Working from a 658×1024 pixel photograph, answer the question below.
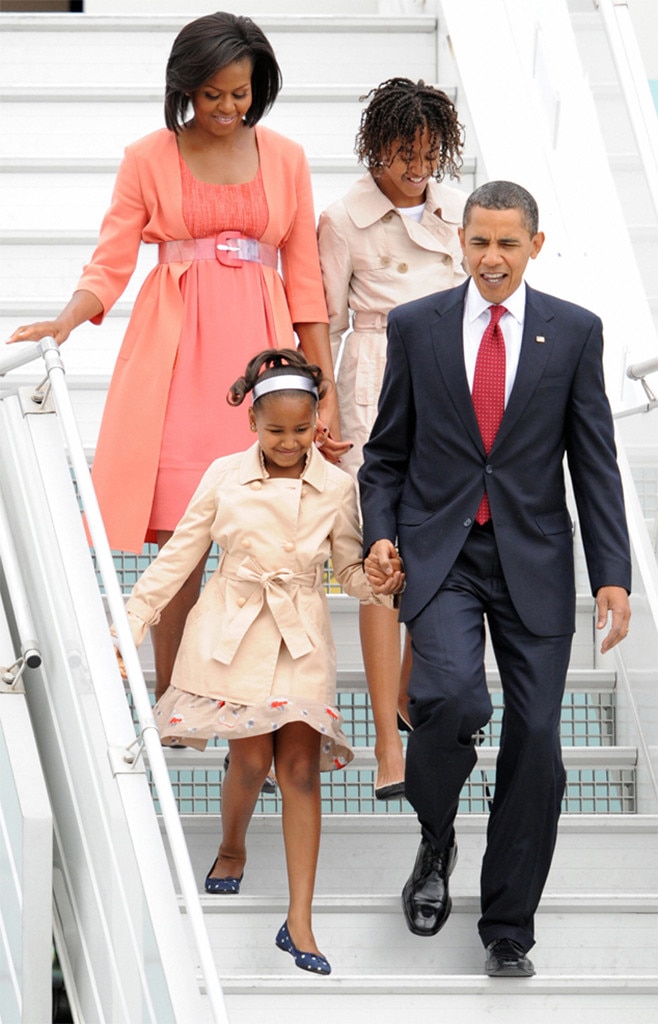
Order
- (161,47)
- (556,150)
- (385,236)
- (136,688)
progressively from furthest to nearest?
1. (161,47)
2. (556,150)
3. (385,236)
4. (136,688)

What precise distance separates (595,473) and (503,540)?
0.21 meters

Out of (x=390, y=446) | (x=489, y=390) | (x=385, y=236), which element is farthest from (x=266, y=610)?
(x=385, y=236)

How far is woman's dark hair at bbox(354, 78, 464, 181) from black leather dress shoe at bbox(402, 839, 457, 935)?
58.4 inches

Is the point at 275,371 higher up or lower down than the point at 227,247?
lower down

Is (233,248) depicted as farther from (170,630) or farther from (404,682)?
(404,682)

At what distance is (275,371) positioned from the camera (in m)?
3.39

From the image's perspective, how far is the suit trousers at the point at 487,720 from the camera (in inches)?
121

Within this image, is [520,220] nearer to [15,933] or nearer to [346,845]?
[346,845]

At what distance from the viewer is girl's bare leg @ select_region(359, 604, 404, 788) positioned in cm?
350

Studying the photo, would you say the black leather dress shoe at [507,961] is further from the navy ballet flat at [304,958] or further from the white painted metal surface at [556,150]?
the white painted metal surface at [556,150]

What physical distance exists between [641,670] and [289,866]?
3.26 feet

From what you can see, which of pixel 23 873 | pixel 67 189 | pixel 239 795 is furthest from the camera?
pixel 67 189

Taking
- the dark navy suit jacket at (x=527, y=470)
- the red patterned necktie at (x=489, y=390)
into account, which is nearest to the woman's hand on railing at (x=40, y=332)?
the dark navy suit jacket at (x=527, y=470)

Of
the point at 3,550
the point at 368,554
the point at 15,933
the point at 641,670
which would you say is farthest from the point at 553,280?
the point at 15,933
